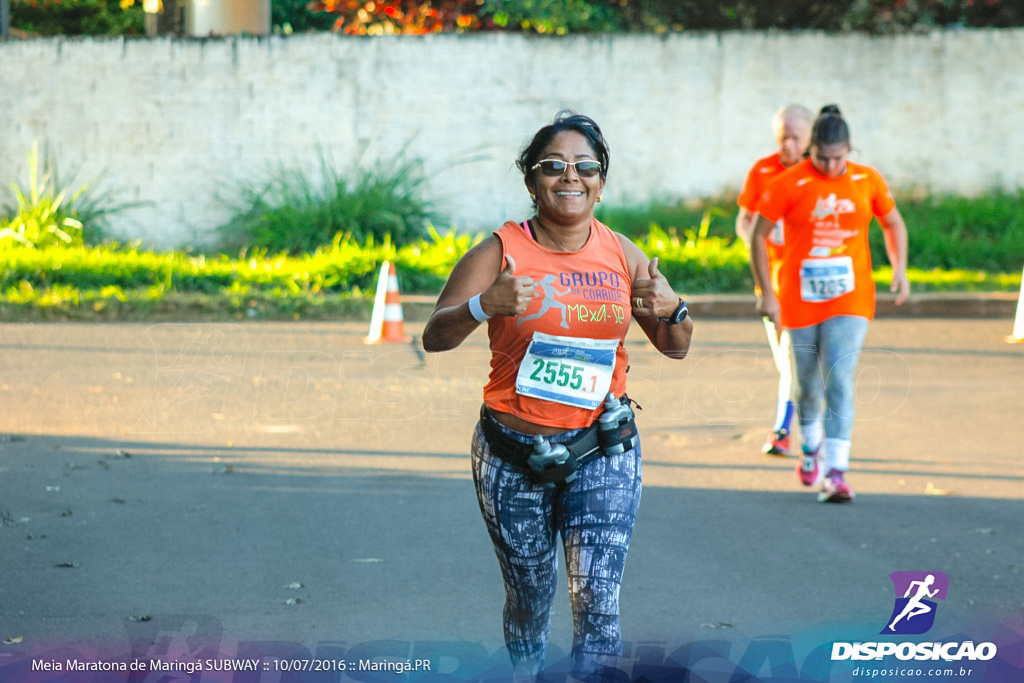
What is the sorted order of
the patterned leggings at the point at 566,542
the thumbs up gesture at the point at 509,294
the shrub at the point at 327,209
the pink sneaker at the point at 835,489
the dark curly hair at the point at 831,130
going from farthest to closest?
1. the shrub at the point at 327,209
2. the pink sneaker at the point at 835,489
3. the dark curly hair at the point at 831,130
4. the patterned leggings at the point at 566,542
5. the thumbs up gesture at the point at 509,294

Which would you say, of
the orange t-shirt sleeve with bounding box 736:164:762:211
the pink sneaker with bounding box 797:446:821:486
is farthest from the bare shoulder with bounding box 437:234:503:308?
the orange t-shirt sleeve with bounding box 736:164:762:211

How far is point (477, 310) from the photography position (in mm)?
3719

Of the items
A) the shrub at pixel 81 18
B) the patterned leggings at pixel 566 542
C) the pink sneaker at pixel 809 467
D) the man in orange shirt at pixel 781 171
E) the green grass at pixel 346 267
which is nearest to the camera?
the patterned leggings at pixel 566 542

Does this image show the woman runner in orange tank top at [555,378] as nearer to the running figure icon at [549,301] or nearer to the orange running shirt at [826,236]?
the running figure icon at [549,301]

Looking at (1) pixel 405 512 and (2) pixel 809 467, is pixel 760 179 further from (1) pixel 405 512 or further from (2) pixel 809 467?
(1) pixel 405 512

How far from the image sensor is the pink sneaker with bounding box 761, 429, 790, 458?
323 inches

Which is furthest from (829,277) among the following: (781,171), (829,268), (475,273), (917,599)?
(475,273)

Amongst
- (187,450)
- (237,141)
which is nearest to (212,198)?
(237,141)

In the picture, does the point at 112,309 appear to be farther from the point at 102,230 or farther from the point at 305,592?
the point at 305,592

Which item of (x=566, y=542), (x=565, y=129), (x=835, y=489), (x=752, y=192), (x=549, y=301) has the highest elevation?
(x=565, y=129)

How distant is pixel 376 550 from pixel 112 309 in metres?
8.98

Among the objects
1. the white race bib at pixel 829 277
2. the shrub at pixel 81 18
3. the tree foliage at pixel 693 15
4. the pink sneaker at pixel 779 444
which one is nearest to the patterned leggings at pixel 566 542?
the white race bib at pixel 829 277

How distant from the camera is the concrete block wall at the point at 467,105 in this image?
62.0 ft

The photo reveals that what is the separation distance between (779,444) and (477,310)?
4.84 metres
